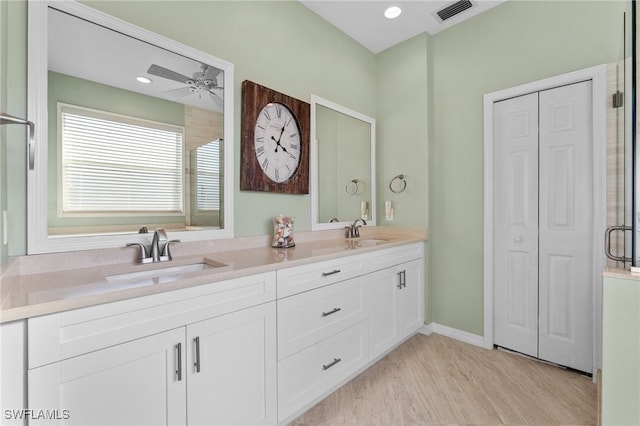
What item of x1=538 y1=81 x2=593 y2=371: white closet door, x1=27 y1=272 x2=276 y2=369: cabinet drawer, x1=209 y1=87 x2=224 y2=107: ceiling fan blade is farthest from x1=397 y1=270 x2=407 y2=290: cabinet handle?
x1=209 y1=87 x2=224 y2=107: ceiling fan blade

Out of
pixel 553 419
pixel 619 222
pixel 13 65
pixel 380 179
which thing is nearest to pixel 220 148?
pixel 13 65

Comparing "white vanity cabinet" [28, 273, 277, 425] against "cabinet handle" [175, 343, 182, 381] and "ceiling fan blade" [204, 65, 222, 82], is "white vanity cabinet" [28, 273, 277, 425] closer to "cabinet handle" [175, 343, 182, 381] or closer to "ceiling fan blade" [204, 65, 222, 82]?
"cabinet handle" [175, 343, 182, 381]

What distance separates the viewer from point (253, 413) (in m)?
1.34

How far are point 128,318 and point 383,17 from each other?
9.38 feet

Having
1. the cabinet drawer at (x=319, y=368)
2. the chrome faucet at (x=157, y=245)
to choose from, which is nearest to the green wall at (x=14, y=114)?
the chrome faucet at (x=157, y=245)

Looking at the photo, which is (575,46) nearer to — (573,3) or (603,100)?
(573,3)

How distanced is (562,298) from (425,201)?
124cm

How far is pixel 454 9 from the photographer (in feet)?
7.97

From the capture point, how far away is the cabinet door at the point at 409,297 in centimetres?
234

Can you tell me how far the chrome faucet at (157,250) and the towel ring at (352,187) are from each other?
1.67 meters

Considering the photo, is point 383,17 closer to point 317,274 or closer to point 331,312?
point 317,274

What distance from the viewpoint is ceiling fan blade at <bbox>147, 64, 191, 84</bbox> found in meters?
1.57

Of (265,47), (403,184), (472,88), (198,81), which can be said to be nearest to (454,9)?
(472,88)

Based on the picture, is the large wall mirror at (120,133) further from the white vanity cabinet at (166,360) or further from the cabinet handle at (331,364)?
the cabinet handle at (331,364)
